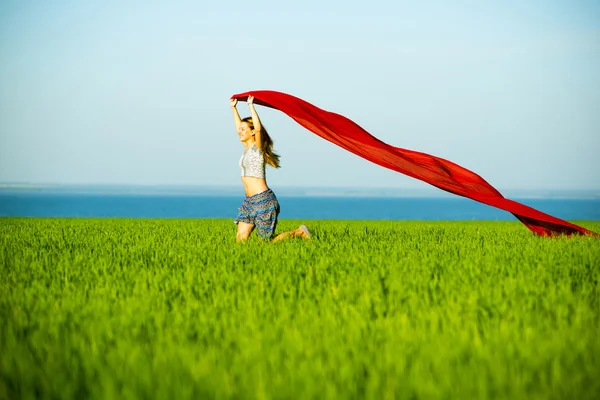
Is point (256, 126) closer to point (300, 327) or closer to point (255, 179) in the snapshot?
point (255, 179)

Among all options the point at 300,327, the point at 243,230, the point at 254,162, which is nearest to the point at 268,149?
the point at 254,162

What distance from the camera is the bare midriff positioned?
9117 mm

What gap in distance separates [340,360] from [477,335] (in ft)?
3.16

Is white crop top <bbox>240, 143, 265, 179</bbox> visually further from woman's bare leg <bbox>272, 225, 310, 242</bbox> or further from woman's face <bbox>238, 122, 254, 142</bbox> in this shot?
woman's bare leg <bbox>272, 225, 310, 242</bbox>

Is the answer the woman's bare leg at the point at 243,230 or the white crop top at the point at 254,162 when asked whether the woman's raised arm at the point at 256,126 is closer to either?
the white crop top at the point at 254,162

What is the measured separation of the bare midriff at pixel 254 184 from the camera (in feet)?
29.9

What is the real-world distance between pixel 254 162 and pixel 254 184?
1.13 ft

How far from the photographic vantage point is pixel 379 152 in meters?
9.55

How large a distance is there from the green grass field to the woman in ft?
5.77

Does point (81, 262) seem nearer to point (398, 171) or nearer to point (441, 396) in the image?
point (398, 171)

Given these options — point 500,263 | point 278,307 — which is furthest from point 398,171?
point 278,307

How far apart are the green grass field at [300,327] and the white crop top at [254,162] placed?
1891mm

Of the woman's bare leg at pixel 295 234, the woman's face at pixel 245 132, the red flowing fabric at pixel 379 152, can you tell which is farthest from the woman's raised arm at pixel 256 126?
the woman's bare leg at pixel 295 234

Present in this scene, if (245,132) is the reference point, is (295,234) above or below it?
below
